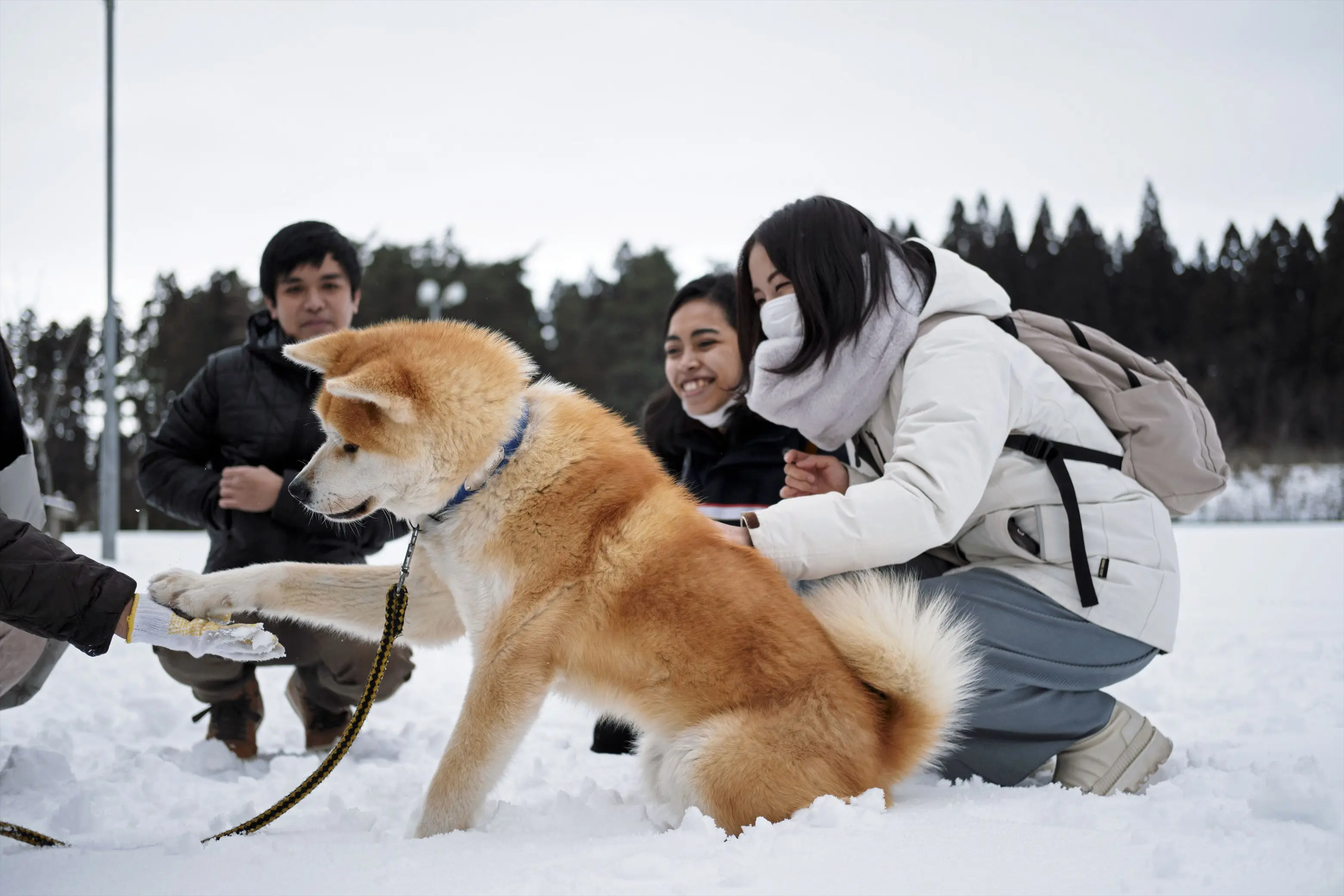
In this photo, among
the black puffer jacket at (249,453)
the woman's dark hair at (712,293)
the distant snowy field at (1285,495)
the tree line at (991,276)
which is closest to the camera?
the black puffer jacket at (249,453)

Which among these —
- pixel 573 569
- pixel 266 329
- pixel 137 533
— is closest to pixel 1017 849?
pixel 573 569

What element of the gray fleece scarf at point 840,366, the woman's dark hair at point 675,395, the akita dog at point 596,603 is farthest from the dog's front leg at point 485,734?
the woman's dark hair at point 675,395

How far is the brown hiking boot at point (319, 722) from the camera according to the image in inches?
138

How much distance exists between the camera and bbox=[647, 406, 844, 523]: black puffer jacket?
142 inches

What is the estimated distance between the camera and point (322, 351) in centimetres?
236

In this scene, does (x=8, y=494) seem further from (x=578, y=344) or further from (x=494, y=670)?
(x=578, y=344)

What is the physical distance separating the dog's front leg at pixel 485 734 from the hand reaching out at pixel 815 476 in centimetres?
106

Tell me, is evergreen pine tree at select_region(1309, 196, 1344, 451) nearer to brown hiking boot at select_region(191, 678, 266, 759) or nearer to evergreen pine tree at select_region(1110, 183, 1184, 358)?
brown hiking boot at select_region(191, 678, 266, 759)

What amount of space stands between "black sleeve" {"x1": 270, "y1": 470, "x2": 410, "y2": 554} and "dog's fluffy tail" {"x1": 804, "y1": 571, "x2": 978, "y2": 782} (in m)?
1.90

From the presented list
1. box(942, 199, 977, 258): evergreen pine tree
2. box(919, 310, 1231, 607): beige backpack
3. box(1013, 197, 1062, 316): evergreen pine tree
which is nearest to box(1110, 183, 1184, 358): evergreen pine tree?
box(1013, 197, 1062, 316): evergreen pine tree

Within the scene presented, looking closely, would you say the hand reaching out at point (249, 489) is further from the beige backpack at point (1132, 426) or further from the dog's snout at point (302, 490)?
the beige backpack at point (1132, 426)

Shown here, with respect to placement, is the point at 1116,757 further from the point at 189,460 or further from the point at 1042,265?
the point at 1042,265

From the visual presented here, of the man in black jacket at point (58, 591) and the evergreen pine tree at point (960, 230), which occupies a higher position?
the evergreen pine tree at point (960, 230)

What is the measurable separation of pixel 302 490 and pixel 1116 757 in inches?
93.3
